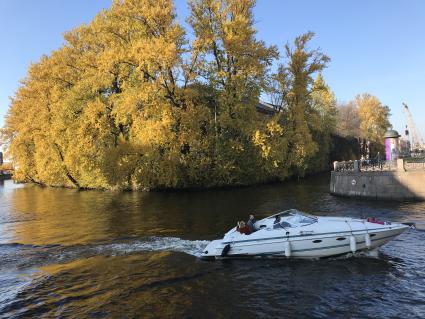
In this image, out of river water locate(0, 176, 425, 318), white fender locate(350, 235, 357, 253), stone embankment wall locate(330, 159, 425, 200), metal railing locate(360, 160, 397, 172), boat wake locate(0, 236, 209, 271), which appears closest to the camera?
river water locate(0, 176, 425, 318)

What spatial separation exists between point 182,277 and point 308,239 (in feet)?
18.9

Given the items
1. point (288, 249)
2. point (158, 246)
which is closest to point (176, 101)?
point (158, 246)

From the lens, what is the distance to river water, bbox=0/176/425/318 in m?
12.8

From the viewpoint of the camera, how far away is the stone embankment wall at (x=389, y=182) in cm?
3152

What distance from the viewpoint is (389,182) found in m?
32.8

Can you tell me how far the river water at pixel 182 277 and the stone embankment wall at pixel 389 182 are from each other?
4163 millimetres

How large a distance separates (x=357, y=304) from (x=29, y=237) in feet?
66.7

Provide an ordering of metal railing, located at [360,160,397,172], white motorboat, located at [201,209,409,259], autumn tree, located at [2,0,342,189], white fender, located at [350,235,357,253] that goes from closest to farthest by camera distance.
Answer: white fender, located at [350,235,357,253]
white motorboat, located at [201,209,409,259]
metal railing, located at [360,160,397,172]
autumn tree, located at [2,0,342,189]

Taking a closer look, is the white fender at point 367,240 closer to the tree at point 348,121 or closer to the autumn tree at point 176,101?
the autumn tree at point 176,101

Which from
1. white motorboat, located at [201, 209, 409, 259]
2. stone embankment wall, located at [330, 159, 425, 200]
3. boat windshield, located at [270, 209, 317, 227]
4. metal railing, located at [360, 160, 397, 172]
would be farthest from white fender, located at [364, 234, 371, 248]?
metal railing, located at [360, 160, 397, 172]

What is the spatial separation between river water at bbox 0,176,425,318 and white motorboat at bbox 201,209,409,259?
444mm

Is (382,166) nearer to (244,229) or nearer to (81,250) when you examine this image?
(244,229)

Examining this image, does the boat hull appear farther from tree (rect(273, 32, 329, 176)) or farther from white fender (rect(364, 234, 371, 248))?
tree (rect(273, 32, 329, 176))

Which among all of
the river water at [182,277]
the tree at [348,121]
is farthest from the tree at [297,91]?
the tree at [348,121]
